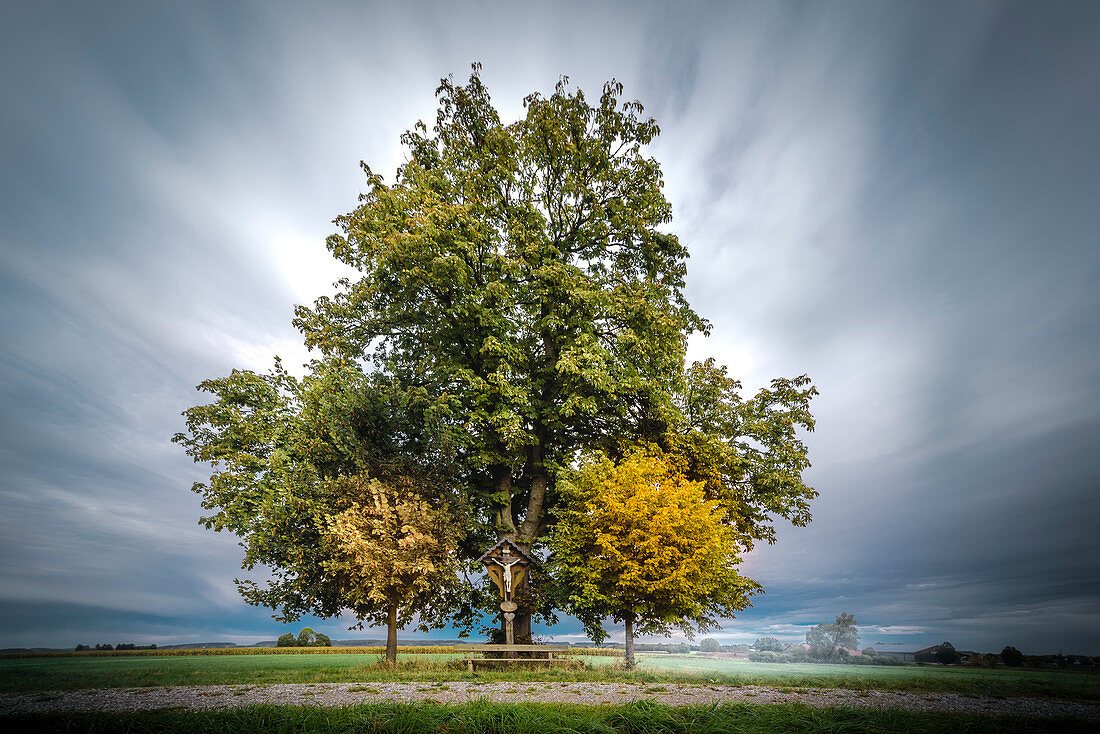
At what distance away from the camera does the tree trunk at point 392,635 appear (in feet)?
45.4

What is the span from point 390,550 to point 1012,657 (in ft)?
48.5

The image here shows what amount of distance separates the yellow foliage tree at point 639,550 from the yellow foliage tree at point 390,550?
3.98 m

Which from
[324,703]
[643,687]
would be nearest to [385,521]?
[324,703]

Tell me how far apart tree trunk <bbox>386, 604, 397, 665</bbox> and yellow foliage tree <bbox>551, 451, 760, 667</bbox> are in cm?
525

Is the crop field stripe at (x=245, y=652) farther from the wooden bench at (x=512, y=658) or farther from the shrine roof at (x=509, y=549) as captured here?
the shrine roof at (x=509, y=549)

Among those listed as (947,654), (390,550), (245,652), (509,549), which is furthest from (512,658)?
(245,652)

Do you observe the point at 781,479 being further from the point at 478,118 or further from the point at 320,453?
the point at 478,118

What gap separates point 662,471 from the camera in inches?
620

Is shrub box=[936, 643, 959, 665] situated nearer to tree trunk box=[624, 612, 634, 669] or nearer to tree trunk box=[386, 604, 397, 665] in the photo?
tree trunk box=[624, 612, 634, 669]

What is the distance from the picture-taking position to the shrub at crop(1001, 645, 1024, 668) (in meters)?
10.1

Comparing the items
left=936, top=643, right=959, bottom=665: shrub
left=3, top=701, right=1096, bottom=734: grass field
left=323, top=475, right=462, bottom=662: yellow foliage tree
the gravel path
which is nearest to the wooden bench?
left=323, top=475, right=462, bottom=662: yellow foliage tree

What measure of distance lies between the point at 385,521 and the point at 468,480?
5480 millimetres

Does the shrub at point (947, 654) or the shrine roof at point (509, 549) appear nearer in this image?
the shrub at point (947, 654)

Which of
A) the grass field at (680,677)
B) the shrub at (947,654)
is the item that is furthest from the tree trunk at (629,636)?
the shrub at (947,654)
